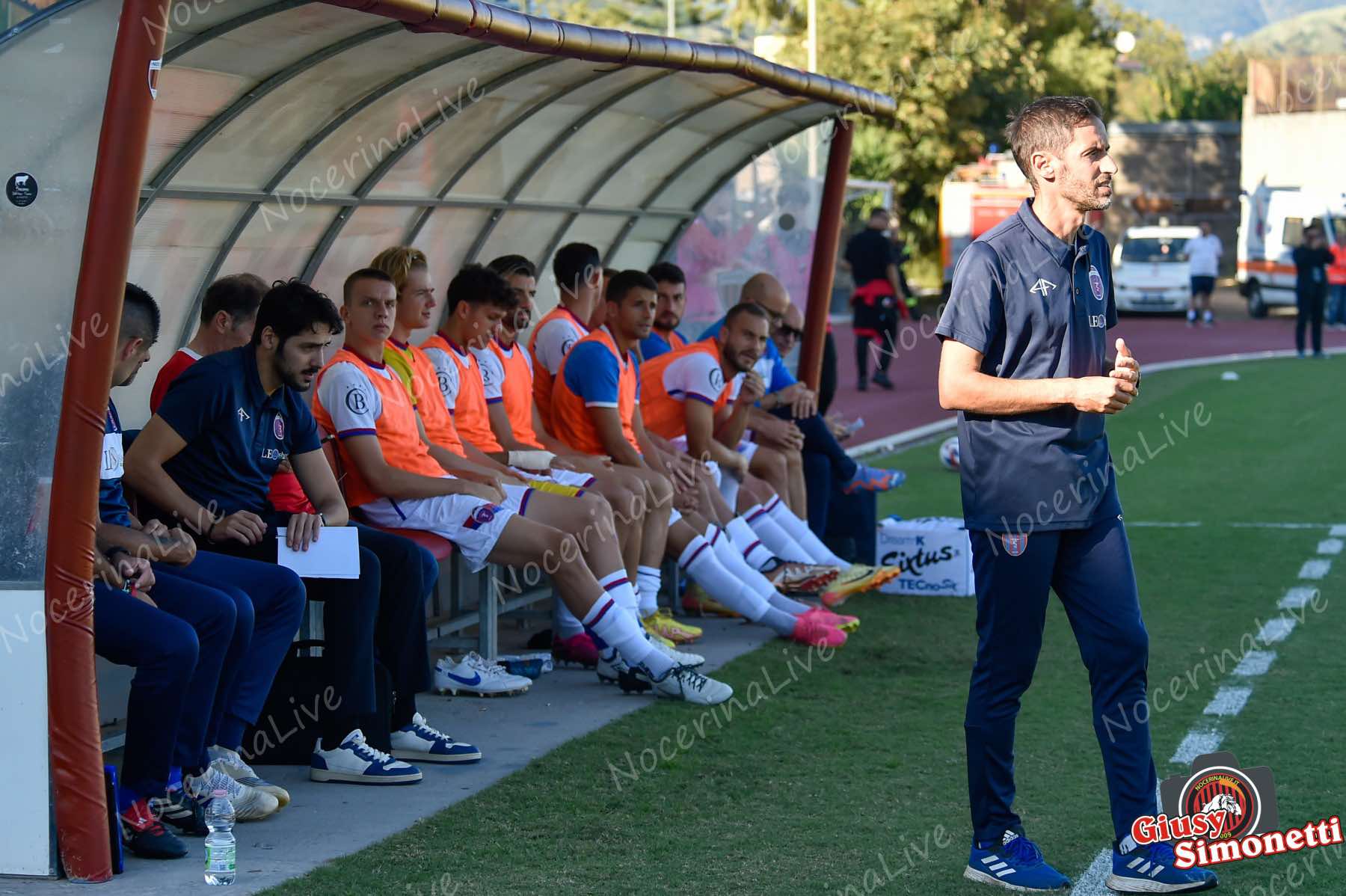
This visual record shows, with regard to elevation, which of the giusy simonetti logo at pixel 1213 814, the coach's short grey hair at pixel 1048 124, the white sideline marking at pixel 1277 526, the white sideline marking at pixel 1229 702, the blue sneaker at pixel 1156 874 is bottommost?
the white sideline marking at pixel 1277 526

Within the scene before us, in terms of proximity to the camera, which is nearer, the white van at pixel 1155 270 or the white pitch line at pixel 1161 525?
the white pitch line at pixel 1161 525

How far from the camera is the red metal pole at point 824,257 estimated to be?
10.3 m

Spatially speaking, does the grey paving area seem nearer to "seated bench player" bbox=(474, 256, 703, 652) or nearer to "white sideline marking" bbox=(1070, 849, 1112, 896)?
"seated bench player" bbox=(474, 256, 703, 652)

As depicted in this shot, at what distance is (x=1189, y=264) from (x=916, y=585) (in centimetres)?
2852

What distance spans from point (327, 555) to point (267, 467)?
0.37 m

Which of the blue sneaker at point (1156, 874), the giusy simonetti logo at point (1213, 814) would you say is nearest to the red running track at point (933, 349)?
the giusy simonetti logo at point (1213, 814)

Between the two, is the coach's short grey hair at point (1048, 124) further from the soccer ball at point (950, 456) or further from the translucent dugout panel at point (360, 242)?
the soccer ball at point (950, 456)

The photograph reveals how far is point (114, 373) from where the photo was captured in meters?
4.75

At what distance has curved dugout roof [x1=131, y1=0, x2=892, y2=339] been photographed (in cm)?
616

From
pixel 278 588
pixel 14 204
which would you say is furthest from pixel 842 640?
pixel 14 204

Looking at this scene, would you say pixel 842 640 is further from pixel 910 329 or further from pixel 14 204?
pixel 910 329

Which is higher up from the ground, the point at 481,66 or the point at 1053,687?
the point at 481,66

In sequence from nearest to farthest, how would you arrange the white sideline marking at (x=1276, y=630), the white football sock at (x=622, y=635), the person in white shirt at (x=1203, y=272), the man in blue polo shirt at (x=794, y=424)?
1. the white football sock at (x=622, y=635)
2. the white sideline marking at (x=1276, y=630)
3. the man in blue polo shirt at (x=794, y=424)
4. the person in white shirt at (x=1203, y=272)

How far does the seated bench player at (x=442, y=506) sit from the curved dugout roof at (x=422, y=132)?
2.80ft
